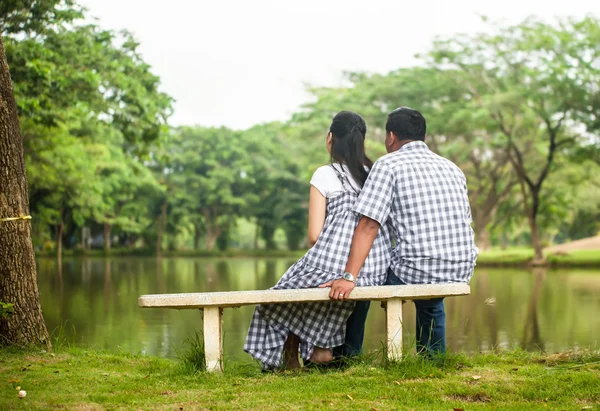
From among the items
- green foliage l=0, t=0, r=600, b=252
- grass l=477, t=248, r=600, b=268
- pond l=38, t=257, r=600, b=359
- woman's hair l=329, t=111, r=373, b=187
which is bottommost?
grass l=477, t=248, r=600, b=268

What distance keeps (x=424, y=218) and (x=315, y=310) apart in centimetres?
79

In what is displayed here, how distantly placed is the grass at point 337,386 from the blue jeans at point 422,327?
12cm

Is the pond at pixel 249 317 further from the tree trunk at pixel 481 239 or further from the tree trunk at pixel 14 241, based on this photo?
the tree trunk at pixel 481 239

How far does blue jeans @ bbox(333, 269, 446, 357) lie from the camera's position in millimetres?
4320

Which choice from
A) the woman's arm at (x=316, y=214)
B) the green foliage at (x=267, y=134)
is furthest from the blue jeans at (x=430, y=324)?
the green foliage at (x=267, y=134)

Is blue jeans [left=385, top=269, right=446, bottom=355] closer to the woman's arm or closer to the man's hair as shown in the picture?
the woman's arm

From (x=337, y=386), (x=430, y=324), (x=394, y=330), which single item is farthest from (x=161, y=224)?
(x=337, y=386)

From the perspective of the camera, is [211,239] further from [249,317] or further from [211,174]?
[249,317]

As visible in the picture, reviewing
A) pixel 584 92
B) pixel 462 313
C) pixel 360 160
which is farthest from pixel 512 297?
pixel 584 92

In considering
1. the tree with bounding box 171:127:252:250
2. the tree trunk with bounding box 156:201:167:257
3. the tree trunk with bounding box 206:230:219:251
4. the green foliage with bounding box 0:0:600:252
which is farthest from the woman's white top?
the tree trunk with bounding box 206:230:219:251

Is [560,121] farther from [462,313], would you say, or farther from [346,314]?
[346,314]

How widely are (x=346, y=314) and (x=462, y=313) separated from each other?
7.78 meters

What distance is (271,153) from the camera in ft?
163

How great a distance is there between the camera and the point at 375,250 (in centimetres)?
437
